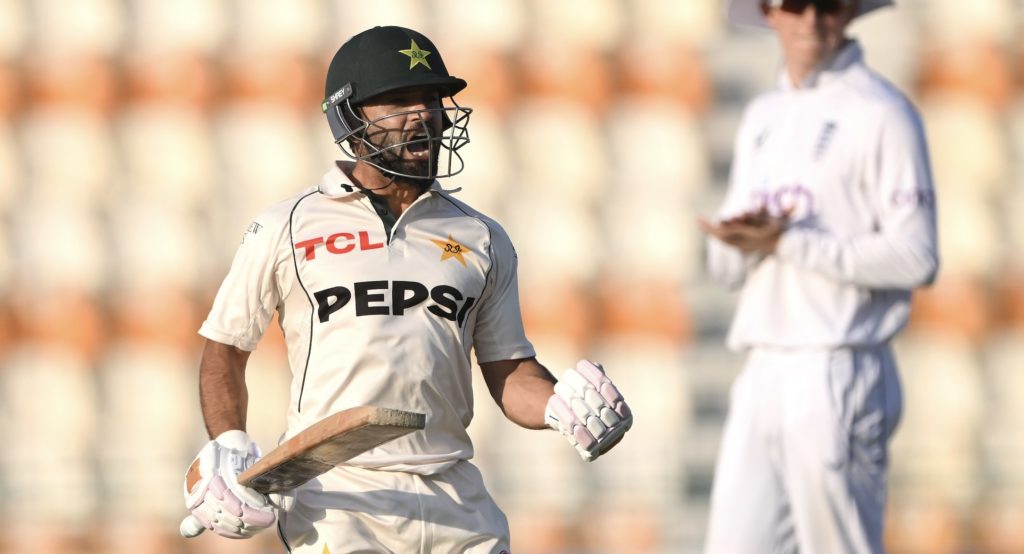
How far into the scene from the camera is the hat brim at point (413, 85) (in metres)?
3.42

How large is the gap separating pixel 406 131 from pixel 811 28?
1.82 metres

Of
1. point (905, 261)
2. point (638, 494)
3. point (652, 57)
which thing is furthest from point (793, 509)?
point (652, 57)

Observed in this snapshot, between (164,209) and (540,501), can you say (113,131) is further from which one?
(540,501)

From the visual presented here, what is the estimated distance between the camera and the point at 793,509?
15.7ft

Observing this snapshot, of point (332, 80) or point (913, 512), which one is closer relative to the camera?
point (332, 80)

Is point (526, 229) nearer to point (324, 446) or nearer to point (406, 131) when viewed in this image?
point (406, 131)

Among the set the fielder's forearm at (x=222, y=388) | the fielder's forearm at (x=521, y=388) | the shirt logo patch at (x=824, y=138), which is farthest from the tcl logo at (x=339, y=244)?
the shirt logo patch at (x=824, y=138)

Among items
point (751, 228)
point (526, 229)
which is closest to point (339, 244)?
point (751, 228)

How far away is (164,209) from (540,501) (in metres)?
2.54

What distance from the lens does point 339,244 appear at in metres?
3.43

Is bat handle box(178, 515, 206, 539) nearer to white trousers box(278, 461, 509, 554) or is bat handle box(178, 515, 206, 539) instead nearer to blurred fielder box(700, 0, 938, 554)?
white trousers box(278, 461, 509, 554)

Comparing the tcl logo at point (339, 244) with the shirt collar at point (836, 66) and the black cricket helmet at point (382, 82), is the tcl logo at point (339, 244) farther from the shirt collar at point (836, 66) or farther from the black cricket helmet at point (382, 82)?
the shirt collar at point (836, 66)

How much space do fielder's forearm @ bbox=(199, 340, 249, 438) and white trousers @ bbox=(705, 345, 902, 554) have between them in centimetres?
174

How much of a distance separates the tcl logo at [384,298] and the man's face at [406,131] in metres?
0.23
